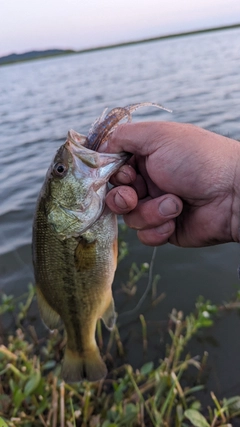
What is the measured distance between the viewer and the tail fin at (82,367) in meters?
2.66

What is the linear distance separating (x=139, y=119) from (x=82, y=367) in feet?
32.7

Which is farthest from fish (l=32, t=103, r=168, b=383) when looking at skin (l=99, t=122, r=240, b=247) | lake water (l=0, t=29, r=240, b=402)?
lake water (l=0, t=29, r=240, b=402)

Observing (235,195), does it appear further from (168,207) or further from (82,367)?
(82,367)

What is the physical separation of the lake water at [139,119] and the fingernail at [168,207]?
2058 millimetres

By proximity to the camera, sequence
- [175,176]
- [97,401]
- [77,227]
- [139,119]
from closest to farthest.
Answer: [77,227] < [175,176] < [97,401] < [139,119]

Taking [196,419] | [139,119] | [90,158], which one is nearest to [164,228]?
[90,158]

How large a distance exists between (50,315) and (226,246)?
3756 mm

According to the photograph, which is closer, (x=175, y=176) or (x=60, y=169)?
(x=60, y=169)

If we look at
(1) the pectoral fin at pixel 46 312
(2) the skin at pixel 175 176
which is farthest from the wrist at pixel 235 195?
(1) the pectoral fin at pixel 46 312

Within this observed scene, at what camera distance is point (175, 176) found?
2.57m

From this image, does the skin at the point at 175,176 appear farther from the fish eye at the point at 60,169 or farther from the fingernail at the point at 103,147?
the fish eye at the point at 60,169

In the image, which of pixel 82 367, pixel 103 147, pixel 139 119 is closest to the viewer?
pixel 103 147

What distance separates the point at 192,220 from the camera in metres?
2.88

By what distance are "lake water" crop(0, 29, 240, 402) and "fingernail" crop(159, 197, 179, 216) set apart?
2058 millimetres
